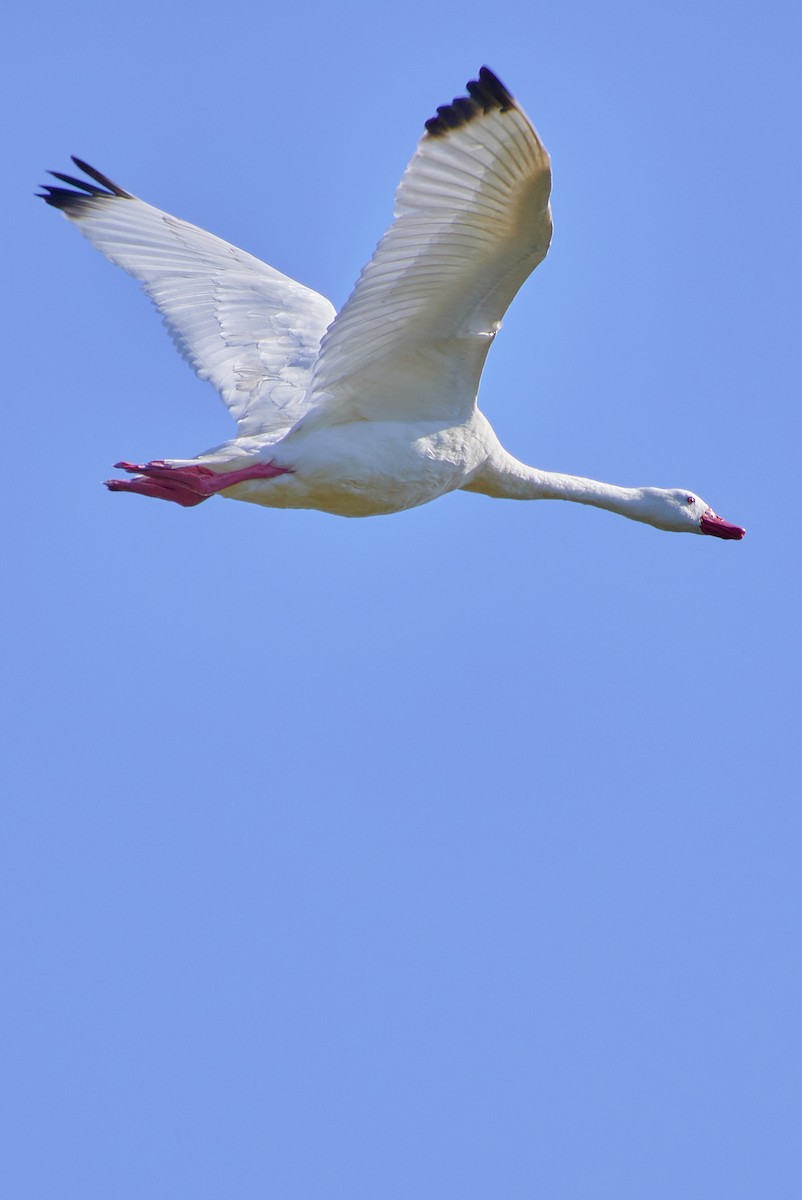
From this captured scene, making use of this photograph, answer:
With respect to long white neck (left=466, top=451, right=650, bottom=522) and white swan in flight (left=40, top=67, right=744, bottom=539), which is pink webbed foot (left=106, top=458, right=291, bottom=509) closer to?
white swan in flight (left=40, top=67, right=744, bottom=539)

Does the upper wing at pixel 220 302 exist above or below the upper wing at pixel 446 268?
above

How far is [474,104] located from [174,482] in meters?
2.86

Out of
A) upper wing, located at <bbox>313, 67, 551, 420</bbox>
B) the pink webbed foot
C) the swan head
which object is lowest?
the pink webbed foot

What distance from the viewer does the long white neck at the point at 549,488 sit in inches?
478

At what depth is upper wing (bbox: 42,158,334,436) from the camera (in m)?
12.2

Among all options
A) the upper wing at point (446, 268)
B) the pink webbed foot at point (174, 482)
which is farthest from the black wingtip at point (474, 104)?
the pink webbed foot at point (174, 482)

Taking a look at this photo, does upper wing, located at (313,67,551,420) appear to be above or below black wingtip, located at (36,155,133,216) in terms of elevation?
below

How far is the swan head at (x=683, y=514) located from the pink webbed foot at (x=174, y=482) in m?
3.49

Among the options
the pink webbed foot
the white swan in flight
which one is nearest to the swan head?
the white swan in flight

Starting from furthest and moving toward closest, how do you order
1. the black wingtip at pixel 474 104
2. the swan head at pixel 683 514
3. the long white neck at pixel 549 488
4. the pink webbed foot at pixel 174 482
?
the swan head at pixel 683 514 → the long white neck at pixel 549 488 → the pink webbed foot at pixel 174 482 → the black wingtip at pixel 474 104

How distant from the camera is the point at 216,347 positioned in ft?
41.3

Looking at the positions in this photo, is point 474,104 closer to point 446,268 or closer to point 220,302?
point 446,268

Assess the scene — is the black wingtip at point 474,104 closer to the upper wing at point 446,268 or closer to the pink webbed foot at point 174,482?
the upper wing at point 446,268

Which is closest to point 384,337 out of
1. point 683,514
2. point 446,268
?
point 446,268
